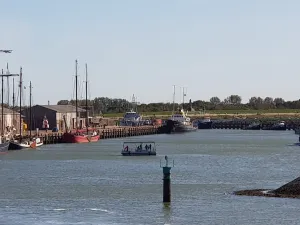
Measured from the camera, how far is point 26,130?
15162 cm

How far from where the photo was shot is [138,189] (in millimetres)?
62312

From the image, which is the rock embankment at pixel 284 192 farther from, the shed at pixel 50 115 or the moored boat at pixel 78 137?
the shed at pixel 50 115

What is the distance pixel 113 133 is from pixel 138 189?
106719 millimetres

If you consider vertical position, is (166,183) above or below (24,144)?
below

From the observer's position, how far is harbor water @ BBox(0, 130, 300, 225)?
1918 inches

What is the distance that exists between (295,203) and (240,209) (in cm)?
317

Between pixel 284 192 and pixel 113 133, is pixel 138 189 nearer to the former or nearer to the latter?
→ pixel 284 192

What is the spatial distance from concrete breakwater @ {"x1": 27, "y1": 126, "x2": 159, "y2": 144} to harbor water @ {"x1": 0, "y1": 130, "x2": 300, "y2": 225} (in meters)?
32.2

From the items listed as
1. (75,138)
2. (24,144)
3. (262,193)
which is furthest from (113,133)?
(262,193)

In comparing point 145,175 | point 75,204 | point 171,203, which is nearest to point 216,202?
point 171,203

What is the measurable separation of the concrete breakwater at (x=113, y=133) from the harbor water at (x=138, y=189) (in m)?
32.2

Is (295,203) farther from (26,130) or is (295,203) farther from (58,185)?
(26,130)

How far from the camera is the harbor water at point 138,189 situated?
160 ft

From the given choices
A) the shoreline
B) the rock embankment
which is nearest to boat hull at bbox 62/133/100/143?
the shoreline
